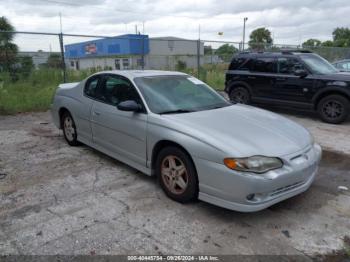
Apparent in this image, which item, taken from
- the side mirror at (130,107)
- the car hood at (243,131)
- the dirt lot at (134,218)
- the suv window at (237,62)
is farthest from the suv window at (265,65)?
the side mirror at (130,107)

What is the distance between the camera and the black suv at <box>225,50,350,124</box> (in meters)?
8.14

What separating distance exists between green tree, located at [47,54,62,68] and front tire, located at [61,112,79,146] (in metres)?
5.56

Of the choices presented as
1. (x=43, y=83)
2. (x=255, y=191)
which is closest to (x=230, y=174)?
(x=255, y=191)

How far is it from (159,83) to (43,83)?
310 inches

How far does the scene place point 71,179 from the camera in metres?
4.54

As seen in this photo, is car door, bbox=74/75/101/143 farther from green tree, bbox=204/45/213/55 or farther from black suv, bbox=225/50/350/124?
green tree, bbox=204/45/213/55

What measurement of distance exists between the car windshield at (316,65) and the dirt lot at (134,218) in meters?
4.13

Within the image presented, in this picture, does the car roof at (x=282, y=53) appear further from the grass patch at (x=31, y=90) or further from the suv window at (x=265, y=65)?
the grass patch at (x=31, y=90)

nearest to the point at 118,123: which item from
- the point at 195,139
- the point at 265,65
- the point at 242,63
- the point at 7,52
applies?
the point at 195,139

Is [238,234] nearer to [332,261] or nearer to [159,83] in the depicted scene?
[332,261]

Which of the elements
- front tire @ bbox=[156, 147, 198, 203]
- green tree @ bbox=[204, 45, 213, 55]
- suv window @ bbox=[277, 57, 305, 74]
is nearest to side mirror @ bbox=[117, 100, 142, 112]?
front tire @ bbox=[156, 147, 198, 203]

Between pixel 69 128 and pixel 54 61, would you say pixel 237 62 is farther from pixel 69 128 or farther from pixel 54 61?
pixel 54 61

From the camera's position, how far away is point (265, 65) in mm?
9383

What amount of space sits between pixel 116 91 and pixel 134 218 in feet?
6.76
